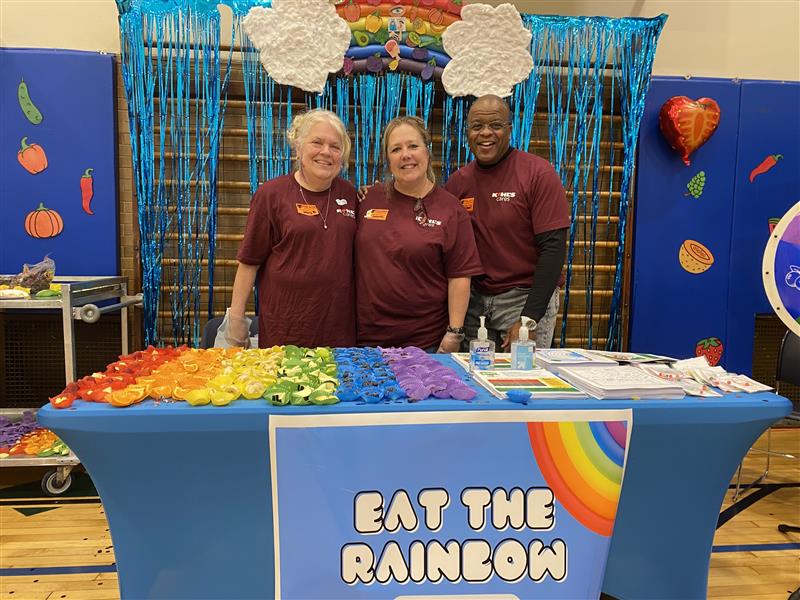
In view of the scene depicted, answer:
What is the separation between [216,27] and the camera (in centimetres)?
327

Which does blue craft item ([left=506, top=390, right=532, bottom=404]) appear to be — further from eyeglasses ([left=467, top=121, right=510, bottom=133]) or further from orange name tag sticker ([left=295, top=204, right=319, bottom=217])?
eyeglasses ([left=467, top=121, right=510, bottom=133])

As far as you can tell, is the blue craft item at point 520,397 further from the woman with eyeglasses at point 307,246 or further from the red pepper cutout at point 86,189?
the red pepper cutout at point 86,189

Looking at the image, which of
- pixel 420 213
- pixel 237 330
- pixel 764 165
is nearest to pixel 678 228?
pixel 764 165

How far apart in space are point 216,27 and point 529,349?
2.76 metres

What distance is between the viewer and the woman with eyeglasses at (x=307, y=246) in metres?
2.11

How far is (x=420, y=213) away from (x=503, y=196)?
396 millimetres

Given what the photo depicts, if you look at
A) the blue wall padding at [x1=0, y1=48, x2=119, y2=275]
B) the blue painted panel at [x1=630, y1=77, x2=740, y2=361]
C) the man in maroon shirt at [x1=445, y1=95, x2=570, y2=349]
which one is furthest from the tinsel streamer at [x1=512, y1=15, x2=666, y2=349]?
the blue wall padding at [x1=0, y1=48, x2=119, y2=275]

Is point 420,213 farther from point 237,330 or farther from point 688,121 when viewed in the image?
point 688,121

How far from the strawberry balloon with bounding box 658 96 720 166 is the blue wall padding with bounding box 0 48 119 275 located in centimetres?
346

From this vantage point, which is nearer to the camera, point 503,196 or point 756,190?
point 503,196


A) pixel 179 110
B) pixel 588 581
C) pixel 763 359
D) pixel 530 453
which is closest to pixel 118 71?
pixel 179 110

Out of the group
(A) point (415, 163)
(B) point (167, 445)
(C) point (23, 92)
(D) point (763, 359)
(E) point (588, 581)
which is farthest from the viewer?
(D) point (763, 359)

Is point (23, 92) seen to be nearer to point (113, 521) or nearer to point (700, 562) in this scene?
point (113, 521)

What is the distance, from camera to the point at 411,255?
6.83ft
